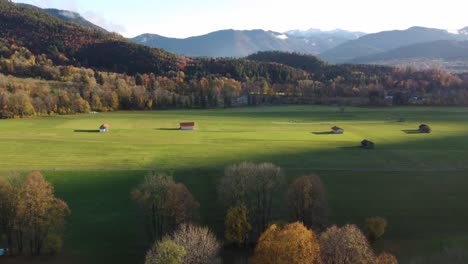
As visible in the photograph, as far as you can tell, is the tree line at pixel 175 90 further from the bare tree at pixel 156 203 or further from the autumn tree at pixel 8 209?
the bare tree at pixel 156 203

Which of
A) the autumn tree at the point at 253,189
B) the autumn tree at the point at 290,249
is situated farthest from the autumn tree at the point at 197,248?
the autumn tree at the point at 253,189

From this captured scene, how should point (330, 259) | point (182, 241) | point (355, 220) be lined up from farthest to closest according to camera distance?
point (355, 220)
point (182, 241)
point (330, 259)

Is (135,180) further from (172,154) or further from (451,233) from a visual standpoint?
(451,233)

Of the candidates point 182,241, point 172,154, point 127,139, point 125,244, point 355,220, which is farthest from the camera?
point 127,139

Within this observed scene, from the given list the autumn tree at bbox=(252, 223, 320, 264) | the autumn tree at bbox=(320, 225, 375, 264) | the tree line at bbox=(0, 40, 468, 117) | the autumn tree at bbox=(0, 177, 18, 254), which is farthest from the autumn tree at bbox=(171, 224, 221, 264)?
the tree line at bbox=(0, 40, 468, 117)

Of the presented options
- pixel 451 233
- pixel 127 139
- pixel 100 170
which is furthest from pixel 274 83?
pixel 451 233

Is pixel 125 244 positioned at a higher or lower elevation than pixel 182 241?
lower
